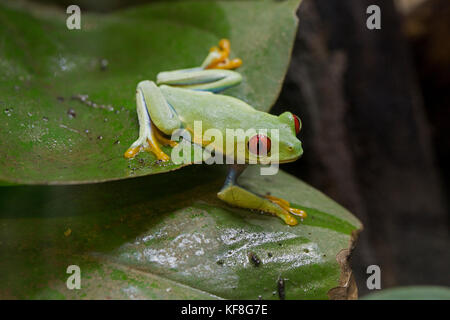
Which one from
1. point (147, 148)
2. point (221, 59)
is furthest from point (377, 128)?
point (147, 148)

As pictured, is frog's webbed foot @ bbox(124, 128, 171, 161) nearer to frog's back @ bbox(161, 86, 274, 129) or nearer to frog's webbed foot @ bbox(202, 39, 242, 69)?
frog's back @ bbox(161, 86, 274, 129)

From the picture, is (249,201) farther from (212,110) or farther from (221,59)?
(221,59)

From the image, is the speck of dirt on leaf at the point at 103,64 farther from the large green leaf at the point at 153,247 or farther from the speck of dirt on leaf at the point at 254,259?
the speck of dirt on leaf at the point at 254,259

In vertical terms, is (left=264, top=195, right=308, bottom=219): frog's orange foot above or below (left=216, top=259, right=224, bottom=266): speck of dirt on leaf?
above

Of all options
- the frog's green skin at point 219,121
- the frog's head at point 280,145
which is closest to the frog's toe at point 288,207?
the frog's green skin at point 219,121

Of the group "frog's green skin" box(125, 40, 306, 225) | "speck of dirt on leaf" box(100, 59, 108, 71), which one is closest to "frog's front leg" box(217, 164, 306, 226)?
"frog's green skin" box(125, 40, 306, 225)

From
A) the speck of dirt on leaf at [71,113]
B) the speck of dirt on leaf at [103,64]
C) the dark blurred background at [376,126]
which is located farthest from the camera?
the dark blurred background at [376,126]
